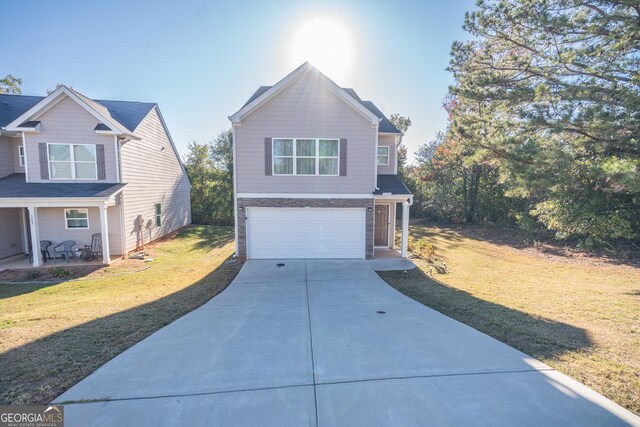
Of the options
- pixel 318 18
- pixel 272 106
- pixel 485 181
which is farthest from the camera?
pixel 485 181

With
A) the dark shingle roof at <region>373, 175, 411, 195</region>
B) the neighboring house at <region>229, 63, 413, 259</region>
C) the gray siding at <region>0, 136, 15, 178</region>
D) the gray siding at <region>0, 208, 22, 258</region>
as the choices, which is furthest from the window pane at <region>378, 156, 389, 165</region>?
the gray siding at <region>0, 136, 15, 178</region>

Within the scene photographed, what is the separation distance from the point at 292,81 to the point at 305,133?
2138 mm

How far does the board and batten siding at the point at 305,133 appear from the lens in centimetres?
1190

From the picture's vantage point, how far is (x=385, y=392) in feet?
12.3

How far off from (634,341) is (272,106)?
12.1 meters

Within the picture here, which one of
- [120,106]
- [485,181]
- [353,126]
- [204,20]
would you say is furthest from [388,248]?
[120,106]

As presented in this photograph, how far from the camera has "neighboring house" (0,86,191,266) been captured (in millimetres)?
12242

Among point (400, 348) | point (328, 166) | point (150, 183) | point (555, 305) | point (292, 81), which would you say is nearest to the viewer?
point (400, 348)

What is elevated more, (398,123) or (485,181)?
(398,123)

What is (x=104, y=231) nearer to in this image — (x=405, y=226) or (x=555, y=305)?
(x=405, y=226)

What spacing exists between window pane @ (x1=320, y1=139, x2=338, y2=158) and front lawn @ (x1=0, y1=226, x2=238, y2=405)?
589cm

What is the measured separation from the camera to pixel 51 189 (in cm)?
1241

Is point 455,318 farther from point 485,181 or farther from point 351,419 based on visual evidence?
point 485,181

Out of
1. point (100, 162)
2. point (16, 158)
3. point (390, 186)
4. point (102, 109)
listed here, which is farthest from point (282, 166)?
point (16, 158)
